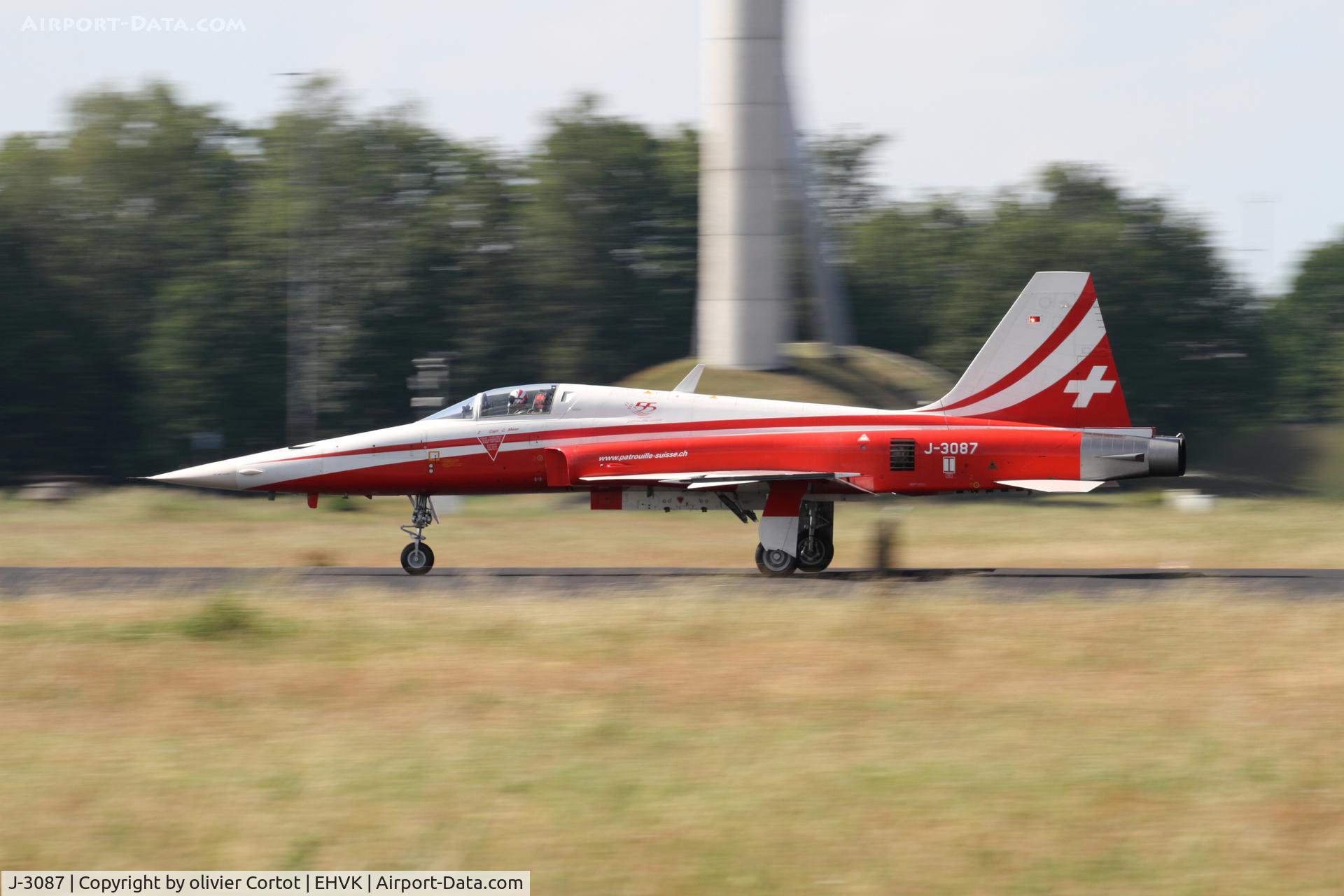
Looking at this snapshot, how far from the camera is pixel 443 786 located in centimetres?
928

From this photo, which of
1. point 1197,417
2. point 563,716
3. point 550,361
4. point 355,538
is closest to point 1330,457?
point 1197,417

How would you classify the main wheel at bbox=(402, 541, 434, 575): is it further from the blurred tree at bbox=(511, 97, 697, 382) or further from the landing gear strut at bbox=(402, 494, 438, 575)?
the blurred tree at bbox=(511, 97, 697, 382)

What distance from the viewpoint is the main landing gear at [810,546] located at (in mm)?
20016

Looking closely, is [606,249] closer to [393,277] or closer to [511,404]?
[393,277]

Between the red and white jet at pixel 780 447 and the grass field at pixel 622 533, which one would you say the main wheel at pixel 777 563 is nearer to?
the red and white jet at pixel 780 447

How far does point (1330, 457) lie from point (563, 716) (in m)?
48.6

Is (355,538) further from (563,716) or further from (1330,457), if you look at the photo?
(1330,457)

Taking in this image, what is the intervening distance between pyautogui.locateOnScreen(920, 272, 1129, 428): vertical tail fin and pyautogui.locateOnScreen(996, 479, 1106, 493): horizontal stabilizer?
86cm

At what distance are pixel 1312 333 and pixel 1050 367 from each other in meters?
79.7

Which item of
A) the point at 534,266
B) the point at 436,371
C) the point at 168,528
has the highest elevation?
the point at 534,266

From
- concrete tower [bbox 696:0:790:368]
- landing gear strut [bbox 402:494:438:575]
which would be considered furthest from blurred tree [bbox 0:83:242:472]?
landing gear strut [bbox 402:494:438:575]

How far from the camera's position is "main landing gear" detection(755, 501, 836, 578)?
→ 65.7 feet

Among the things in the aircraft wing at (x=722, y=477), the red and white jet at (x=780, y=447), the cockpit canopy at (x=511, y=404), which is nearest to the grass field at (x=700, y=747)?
the aircraft wing at (x=722, y=477)

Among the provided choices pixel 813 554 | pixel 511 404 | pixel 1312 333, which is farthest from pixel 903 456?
pixel 1312 333
